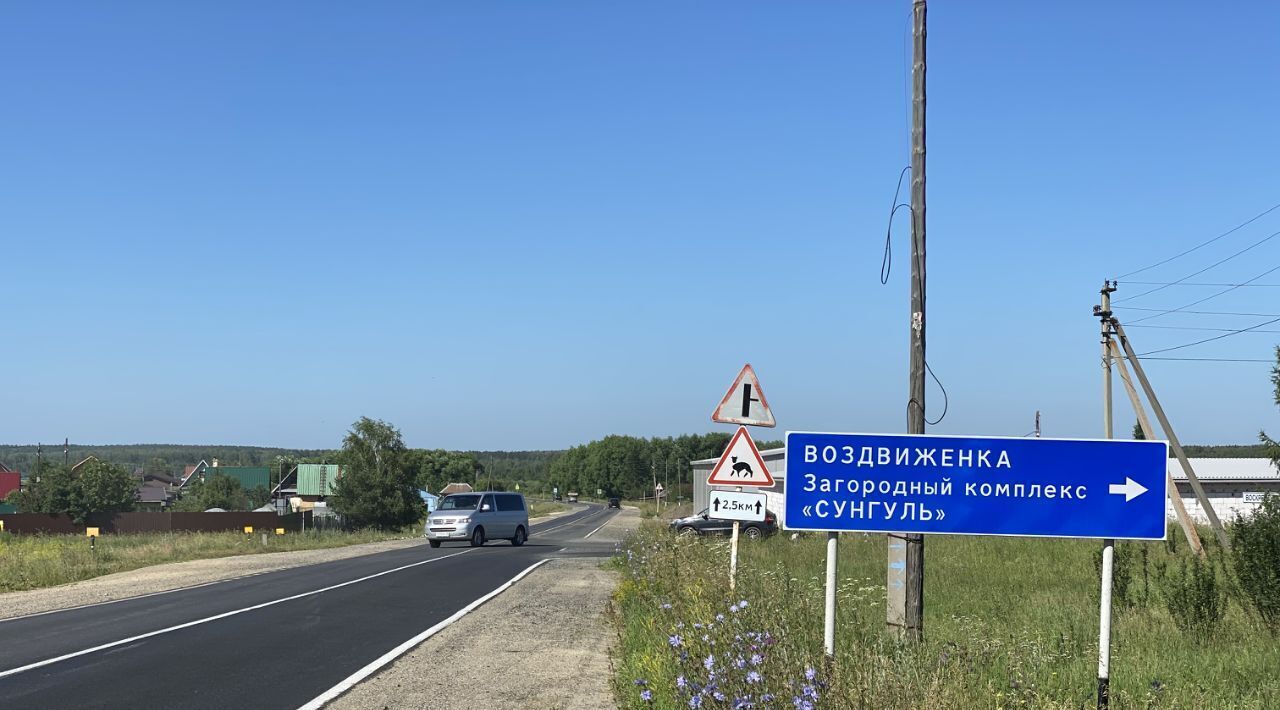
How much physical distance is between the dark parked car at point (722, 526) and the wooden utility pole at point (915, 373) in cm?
2444

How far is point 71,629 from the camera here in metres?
13.1

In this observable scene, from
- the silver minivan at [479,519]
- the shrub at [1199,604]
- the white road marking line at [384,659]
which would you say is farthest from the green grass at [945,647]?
the silver minivan at [479,519]

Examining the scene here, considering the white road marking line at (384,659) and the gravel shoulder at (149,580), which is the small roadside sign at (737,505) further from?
the gravel shoulder at (149,580)

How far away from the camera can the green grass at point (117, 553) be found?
22938 mm

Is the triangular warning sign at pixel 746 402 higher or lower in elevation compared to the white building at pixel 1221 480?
higher

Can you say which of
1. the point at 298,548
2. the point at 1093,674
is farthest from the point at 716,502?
the point at 298,548

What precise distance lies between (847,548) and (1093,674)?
17535 mm

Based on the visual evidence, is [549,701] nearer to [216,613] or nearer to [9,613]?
[216,613]

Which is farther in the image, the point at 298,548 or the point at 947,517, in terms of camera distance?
the point at 298,548

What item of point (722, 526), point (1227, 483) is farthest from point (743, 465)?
point (1227, 483)

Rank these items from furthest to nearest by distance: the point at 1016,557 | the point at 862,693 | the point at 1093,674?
the point at 1016,557
the point at 1093,674
the point at 862,693

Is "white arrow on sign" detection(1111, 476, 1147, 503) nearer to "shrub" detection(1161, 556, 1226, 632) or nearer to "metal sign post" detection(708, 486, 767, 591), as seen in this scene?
"shrub" detection(1161, 556, 1226, 632)

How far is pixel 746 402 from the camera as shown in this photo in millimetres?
12188

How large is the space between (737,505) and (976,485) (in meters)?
5.65
